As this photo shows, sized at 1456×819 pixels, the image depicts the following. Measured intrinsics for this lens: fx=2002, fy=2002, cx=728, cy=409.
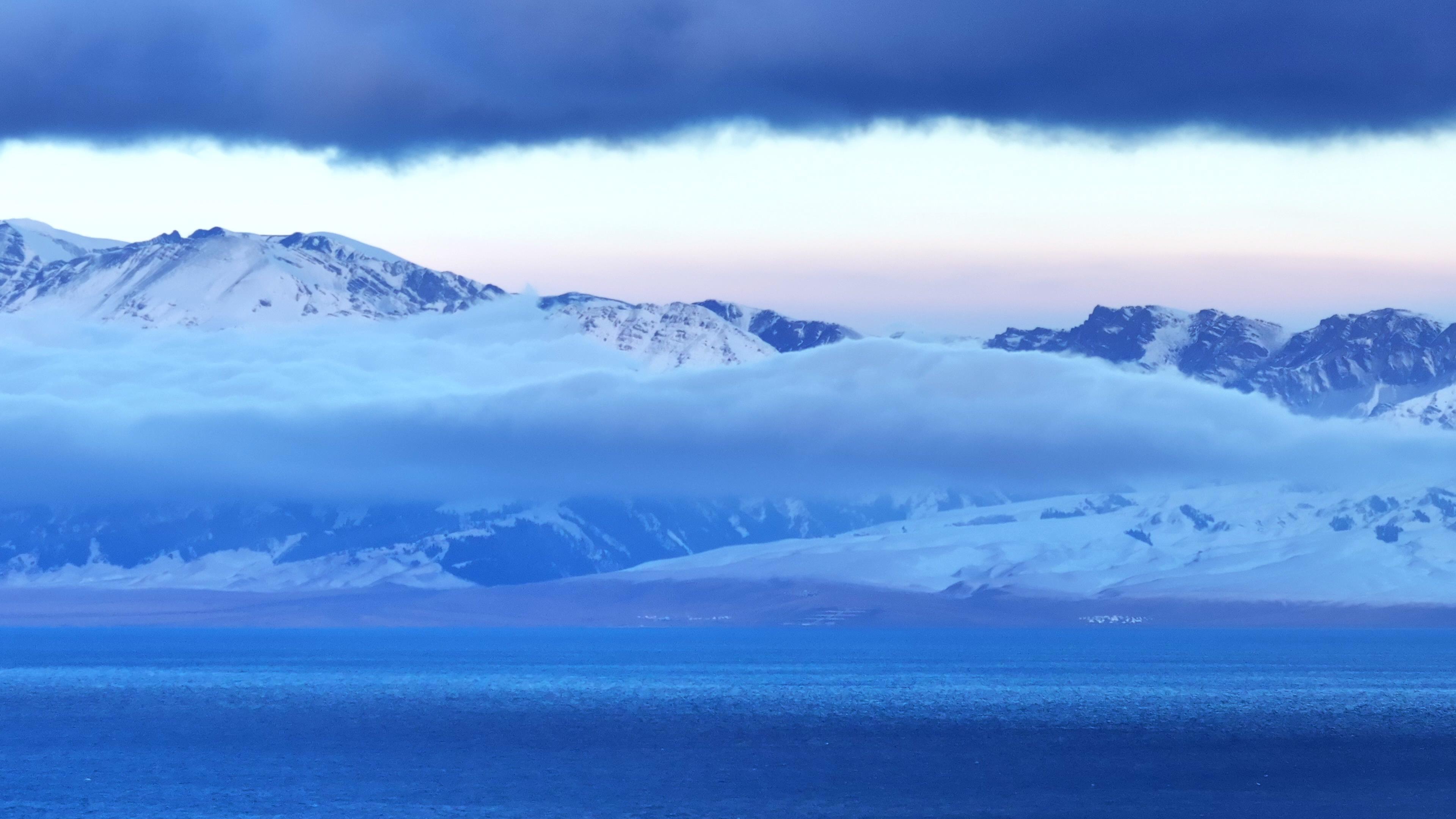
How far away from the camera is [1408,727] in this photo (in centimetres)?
19600

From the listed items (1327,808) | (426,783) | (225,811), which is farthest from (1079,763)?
(225,811)

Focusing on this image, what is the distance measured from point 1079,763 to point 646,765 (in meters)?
34.2

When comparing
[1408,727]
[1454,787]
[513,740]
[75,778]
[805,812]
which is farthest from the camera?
[1408,727]

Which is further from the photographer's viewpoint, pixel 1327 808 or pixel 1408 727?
pixel 1408 727

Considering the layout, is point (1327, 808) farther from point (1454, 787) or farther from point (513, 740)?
point (513, 740)

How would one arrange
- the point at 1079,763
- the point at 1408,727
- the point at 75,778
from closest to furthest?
the point at 75,778 → the point at 1079,763 → the point at 1408,727

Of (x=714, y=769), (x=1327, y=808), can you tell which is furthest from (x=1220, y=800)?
(x=714, y=769)

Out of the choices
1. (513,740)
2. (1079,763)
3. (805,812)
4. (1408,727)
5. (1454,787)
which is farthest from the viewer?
(1408,727)

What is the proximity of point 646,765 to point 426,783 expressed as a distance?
21.2 metres

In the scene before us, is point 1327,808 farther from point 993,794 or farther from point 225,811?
point 225,811

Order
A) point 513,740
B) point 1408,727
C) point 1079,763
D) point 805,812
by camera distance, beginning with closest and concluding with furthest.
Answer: point 805,812 → point 1079,763 → point 513,740 → point 1408,727

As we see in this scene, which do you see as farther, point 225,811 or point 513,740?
point 513,740

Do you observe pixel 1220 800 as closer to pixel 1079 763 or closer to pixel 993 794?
pixel 993 794

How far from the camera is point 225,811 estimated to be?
416 ft
